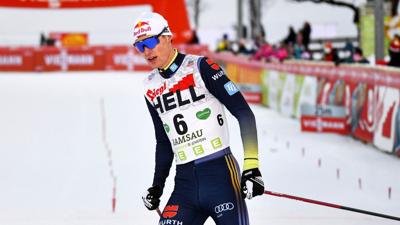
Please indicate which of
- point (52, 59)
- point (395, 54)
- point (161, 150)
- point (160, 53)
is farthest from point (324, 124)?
point (52, 59)

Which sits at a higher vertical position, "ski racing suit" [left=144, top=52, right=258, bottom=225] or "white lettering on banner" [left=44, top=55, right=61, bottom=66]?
"ski racing suit" [left=144, top=52, right=258, bottom=225]

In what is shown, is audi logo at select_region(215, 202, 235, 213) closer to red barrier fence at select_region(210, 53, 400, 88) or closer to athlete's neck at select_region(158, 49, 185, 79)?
athlete's neck at select_region(158, 49, 185, 79)

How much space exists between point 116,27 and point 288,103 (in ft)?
149

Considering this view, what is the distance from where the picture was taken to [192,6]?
95.4m

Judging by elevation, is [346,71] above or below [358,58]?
above

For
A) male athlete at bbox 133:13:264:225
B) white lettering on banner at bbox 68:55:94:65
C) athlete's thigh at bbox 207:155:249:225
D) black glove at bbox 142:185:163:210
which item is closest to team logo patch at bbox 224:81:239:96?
male athlete at bbox 133:13:264:225

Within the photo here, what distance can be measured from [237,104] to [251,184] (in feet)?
1.56

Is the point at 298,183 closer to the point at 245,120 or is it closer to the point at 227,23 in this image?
the point at 245,120

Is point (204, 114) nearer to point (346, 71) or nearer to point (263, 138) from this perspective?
point (263, 138)

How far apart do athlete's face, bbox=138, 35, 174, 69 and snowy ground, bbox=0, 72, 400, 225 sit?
149 inches

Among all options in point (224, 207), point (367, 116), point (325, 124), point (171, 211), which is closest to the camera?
point (224, 207)

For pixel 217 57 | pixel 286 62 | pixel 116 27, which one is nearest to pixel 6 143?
pixel 286 62

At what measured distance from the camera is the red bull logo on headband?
4.94m

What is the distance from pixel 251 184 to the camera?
4.75 m
